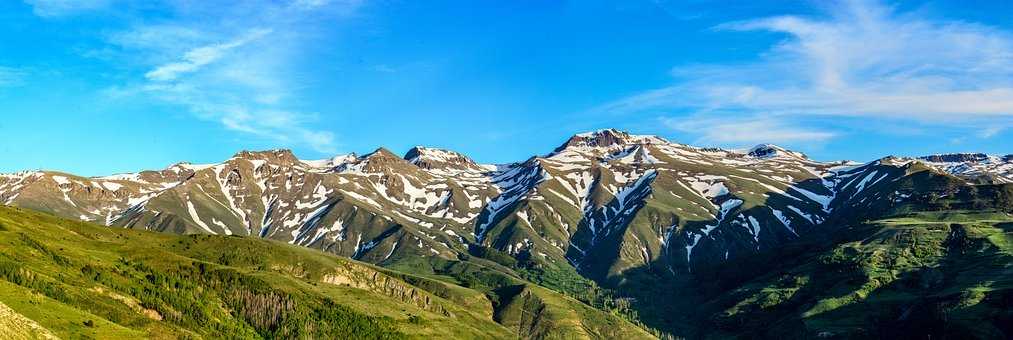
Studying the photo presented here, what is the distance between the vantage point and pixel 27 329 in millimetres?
179000

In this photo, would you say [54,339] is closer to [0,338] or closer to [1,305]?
[1,305]

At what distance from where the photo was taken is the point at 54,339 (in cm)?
18612

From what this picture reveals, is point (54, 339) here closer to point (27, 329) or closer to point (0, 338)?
point (27, 329)

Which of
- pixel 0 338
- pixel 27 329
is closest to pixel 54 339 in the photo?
pixel 27 329

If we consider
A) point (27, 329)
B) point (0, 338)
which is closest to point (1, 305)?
point (27, 329)

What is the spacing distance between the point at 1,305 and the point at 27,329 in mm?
8919

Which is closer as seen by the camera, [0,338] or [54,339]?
[0,338]

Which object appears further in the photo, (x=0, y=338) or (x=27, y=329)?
(x=27, y=329)

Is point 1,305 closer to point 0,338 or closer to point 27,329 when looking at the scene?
point 27,329

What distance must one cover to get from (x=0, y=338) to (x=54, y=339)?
26.2 meters

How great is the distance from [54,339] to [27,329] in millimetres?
8321

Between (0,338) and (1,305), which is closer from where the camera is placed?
(0,338)
